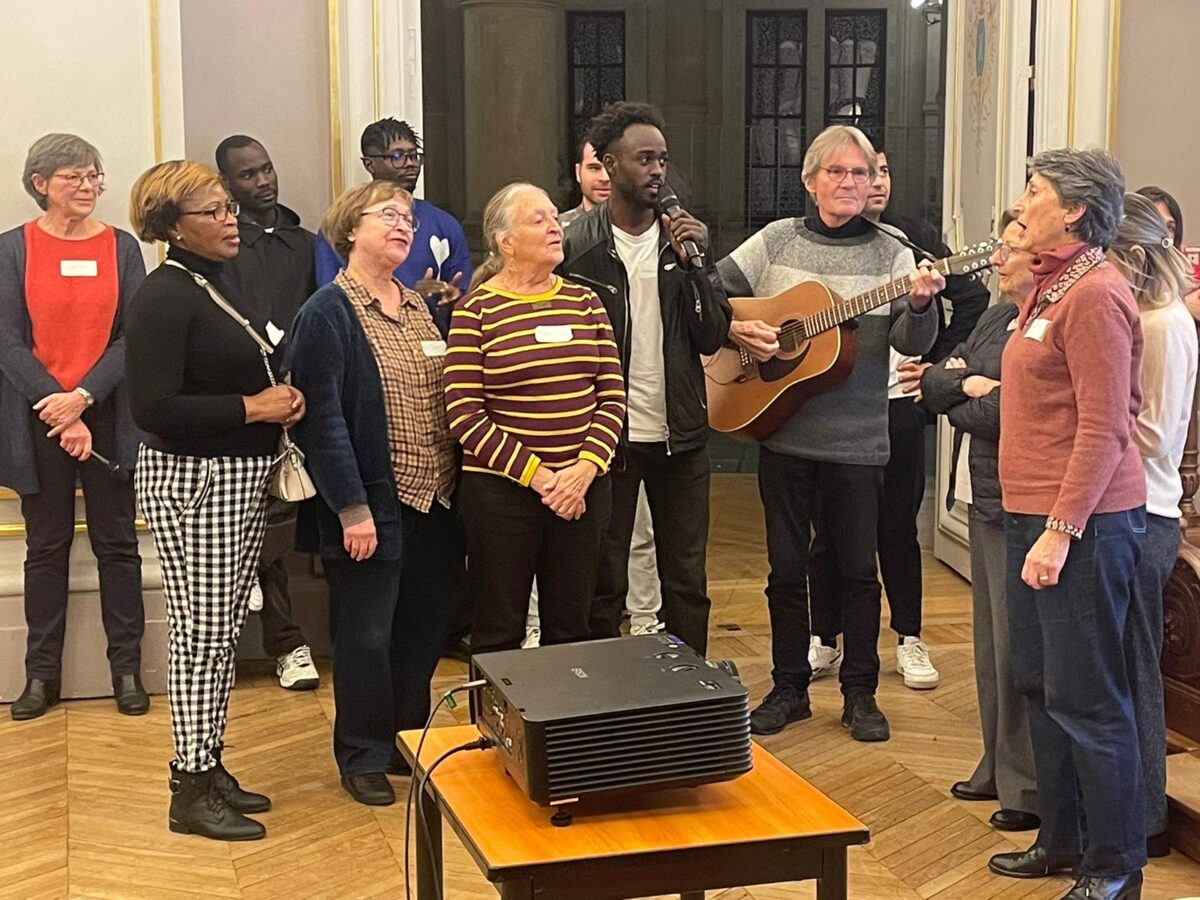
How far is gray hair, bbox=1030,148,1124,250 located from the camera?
9.65 ft

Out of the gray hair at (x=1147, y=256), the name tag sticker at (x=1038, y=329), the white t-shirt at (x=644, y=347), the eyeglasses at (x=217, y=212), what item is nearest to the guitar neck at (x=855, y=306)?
the white t-shirt at (x=644, y=347)

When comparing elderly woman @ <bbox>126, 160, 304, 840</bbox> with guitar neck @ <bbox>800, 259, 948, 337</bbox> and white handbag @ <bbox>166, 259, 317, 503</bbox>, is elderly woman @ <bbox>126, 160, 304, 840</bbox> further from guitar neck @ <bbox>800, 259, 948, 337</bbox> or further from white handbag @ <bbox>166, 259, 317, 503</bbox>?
guitar neck @ <bbox>800, 259, 948, 337</bbox>

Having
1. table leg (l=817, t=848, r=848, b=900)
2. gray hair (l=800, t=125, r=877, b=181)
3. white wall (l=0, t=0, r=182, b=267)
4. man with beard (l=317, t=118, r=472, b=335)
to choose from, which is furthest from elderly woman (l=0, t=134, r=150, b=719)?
table leg (l=817, t=848, r=848, b=900)

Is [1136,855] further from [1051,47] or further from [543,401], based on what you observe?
[1051,47]

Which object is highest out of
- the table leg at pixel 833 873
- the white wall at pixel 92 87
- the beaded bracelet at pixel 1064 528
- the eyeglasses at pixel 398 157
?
the white wall at pixel 92 87

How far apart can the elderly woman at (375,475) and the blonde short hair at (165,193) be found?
360 mm

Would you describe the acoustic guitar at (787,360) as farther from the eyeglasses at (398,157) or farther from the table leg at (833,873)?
the table leg at (833,873)

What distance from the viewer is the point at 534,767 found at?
1953 millimetres

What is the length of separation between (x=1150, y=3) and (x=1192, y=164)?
0.61 meters

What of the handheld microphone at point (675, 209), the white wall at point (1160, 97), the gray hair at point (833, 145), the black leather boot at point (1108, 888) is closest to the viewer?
the black leather boot at point (1108, 888)

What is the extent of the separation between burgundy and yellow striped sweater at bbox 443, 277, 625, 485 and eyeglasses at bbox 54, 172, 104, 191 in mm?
1450

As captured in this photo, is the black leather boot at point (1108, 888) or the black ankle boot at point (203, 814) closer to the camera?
the black leather boot at point (1108, 888)

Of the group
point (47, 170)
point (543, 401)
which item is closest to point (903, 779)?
point (543, 401)

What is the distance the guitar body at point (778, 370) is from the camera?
410 cm
